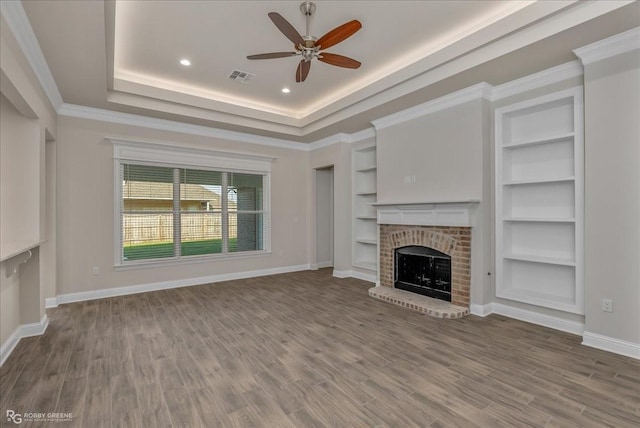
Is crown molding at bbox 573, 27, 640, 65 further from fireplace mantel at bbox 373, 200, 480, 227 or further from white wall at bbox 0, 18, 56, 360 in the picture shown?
white wall at bbox 0, 18, 56, 360

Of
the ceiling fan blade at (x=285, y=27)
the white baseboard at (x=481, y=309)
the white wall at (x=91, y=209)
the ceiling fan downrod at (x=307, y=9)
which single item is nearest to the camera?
the ceiling fan blade at (x=285, y=27)

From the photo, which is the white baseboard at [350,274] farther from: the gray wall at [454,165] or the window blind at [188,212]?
the gray wall at [454,165]

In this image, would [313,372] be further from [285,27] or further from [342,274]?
[342,274]

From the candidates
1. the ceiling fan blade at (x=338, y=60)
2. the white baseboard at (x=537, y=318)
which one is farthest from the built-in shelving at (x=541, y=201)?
the ceiling fan blade at (x=338, y=60)

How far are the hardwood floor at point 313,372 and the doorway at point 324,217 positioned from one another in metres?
3.43

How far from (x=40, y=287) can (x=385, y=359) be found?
3883 millimetres

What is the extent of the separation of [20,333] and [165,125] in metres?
3.55

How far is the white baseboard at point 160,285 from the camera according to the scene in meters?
4.60

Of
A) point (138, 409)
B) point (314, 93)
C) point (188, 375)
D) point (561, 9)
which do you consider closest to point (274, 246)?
point (314, 93)

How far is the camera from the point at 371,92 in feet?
14.7

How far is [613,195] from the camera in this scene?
2.92 metres

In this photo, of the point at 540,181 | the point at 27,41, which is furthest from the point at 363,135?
the point at 27,41

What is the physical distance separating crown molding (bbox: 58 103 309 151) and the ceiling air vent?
1.48 m

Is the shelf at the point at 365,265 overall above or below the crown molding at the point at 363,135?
below
